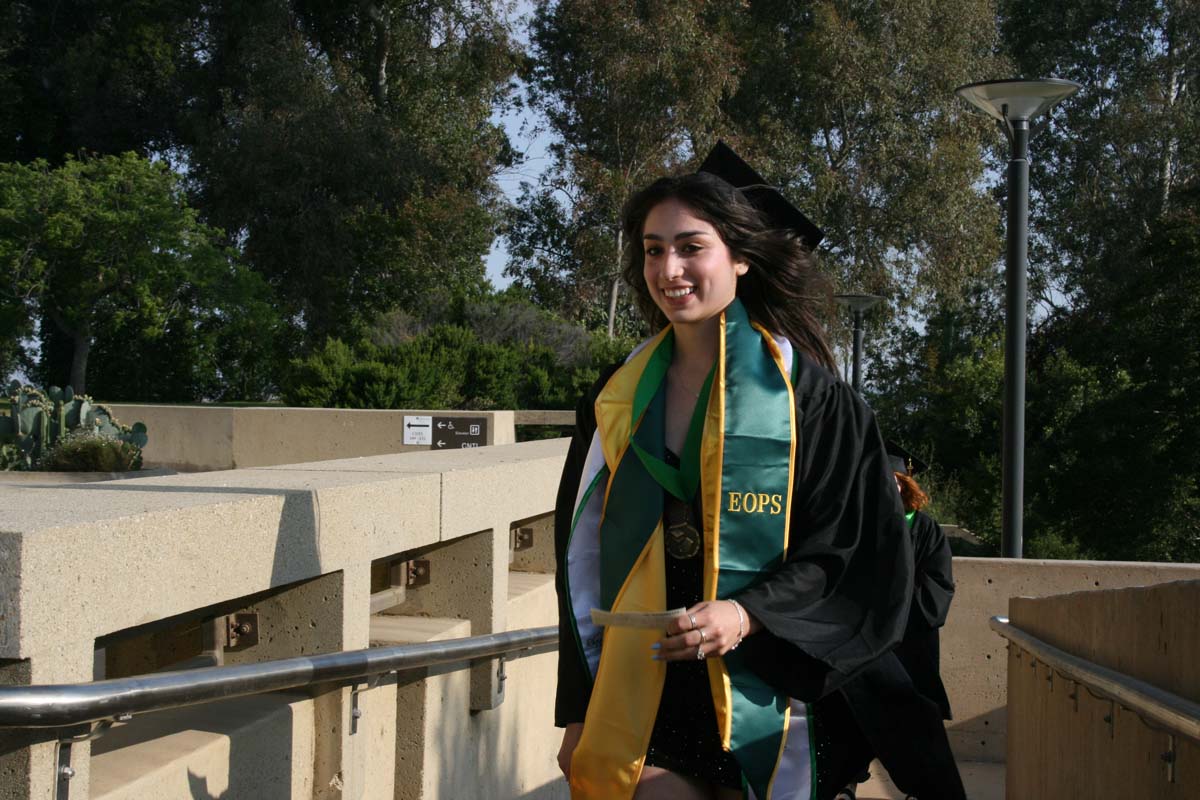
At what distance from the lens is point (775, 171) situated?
35844 mm

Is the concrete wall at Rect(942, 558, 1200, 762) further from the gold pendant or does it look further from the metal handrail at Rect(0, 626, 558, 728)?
the gold pendant

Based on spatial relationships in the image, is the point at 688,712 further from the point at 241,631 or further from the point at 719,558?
the point at 241,631

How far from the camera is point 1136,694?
3240 mm

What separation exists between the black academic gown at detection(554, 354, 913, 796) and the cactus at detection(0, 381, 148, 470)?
1063 cm

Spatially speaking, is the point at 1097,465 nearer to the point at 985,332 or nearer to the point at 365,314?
the point at 985,332

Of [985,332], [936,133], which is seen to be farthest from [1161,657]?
[985,332]

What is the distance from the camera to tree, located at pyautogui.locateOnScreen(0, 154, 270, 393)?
96.7 ft

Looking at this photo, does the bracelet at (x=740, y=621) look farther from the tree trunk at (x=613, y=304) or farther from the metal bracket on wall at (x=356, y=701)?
the tree trunk at (x=613, y=304)

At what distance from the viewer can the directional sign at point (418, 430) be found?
13703 millimetres

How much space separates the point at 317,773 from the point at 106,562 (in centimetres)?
123

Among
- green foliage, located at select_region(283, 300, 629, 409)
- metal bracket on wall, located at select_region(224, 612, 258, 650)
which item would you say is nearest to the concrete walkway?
metal bracket on wall, located at select_region(224, 612, 258, 650)

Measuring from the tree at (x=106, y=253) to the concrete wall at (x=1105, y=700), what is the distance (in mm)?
26386

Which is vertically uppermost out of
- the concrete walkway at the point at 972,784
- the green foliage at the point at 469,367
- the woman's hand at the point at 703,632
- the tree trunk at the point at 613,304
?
the tree trunk at the point at 613,304

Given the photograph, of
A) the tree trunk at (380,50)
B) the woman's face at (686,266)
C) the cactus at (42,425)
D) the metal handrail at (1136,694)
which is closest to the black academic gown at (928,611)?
the metal handrail at (1136,694)
